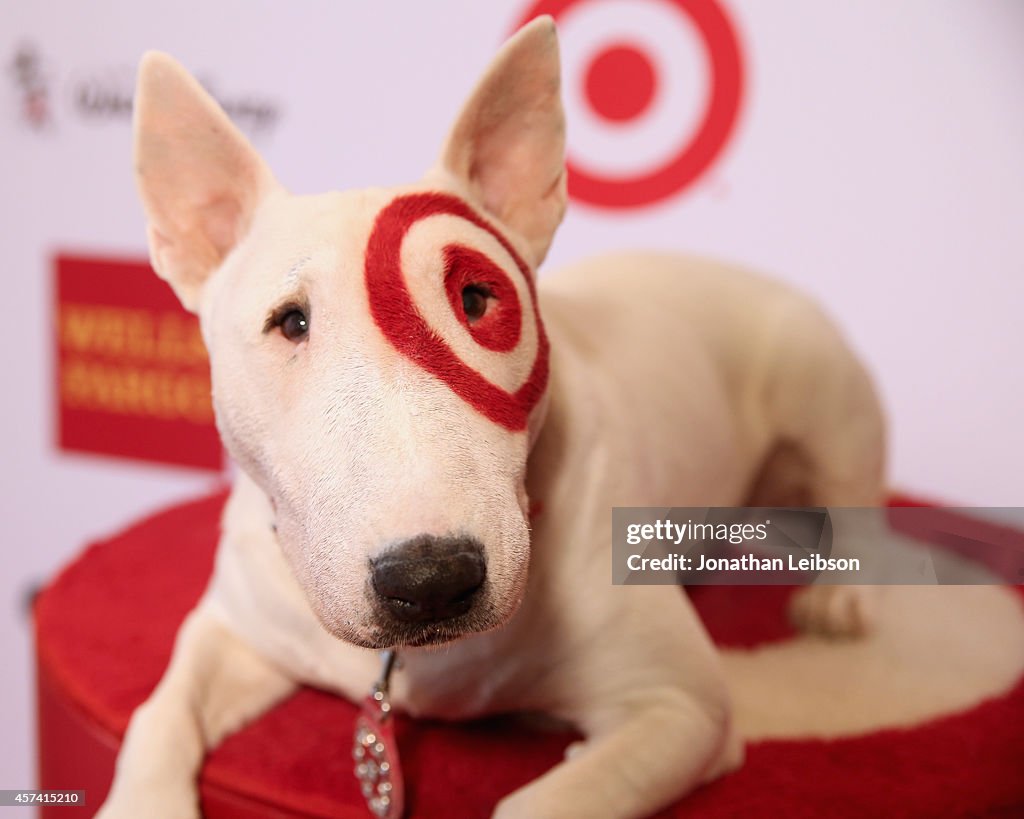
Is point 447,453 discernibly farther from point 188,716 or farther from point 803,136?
point 803,136

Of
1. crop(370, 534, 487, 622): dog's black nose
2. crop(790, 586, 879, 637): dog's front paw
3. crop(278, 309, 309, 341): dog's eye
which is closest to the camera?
crop(370, 534, 487, 622): dog's black nose

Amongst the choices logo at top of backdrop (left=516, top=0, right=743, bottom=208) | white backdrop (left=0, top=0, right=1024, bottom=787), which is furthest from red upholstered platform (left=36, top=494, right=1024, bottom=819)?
logo at top of backdrop (left=516, top=0, right=743, bottom=208)

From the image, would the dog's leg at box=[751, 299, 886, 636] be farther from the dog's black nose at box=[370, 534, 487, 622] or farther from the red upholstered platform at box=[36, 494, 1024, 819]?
the dog's black nose at box=[370, 534, 487, 622]

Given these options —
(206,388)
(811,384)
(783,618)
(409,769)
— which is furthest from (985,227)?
(206,388)

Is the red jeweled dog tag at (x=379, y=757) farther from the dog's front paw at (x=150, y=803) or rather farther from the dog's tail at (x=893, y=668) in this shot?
the dog's tail at (x=893, y=668)

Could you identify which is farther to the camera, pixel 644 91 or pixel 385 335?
pixel 644 91

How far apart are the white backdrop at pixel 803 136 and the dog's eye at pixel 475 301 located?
0.84m

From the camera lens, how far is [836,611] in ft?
4.02

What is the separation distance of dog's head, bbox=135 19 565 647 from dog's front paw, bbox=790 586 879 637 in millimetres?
570

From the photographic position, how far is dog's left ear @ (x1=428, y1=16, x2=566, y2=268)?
0.85 m

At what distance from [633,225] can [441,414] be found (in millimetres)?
1152

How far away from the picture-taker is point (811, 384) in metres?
1.30

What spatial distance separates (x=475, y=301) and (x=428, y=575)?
220 mm

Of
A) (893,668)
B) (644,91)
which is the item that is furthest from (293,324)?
(644,91)
